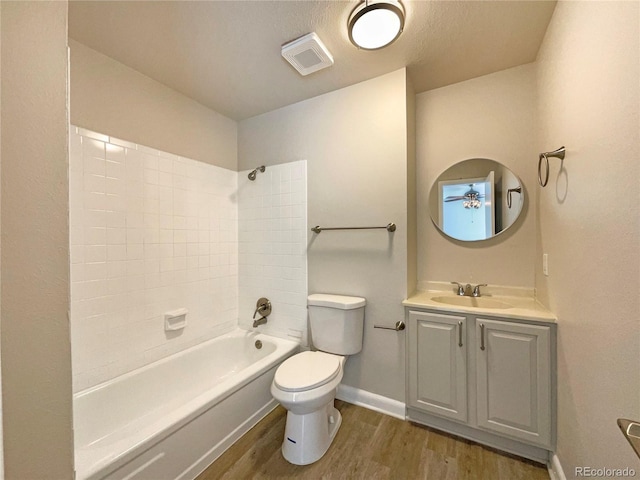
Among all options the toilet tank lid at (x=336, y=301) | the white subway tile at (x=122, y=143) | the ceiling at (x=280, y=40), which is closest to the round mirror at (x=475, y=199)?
the ceiling at (x=280, y=40)

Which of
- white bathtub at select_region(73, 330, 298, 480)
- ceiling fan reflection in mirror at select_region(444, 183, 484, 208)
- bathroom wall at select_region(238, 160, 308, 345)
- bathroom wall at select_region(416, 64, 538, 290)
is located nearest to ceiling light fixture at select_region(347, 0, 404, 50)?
bathroom wall at select_region(416, 64, 538, 290)

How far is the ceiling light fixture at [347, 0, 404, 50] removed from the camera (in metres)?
1.24

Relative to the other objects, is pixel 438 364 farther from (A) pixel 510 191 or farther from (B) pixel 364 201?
(A) pixel 510 191

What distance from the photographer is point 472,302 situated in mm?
1757

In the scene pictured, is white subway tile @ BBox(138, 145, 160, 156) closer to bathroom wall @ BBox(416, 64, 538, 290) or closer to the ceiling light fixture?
the ceiling light fixture

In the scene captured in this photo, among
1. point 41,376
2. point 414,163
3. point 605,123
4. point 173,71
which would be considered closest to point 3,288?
point 41,376

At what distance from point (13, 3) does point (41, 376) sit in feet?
1.94

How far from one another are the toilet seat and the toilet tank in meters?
0.12

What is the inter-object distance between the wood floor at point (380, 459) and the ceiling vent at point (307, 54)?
92.0 inches

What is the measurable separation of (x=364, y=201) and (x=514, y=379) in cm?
136

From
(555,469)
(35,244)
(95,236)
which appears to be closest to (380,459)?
(555,469)

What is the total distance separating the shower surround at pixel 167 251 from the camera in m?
1.53

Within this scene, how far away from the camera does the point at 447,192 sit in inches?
77.7

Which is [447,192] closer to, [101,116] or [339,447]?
[339,447]
